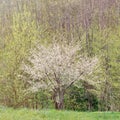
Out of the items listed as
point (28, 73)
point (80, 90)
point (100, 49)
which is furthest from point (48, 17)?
point (28, 73)

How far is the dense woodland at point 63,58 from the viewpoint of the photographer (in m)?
26.9

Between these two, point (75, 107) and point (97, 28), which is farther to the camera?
point (97, 28)

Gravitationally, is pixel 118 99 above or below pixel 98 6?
below

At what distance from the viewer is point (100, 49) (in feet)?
121

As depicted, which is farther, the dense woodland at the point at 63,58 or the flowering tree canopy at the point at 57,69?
the dense woodland at the point at 63,58

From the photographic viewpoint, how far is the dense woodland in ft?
88.4

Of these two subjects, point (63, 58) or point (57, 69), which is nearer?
point (57, 69)

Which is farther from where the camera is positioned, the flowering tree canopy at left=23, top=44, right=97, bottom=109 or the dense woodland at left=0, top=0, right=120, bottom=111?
the dense woodland at left=0, top=0, right=120, bottom=111

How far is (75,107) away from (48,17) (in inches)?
590

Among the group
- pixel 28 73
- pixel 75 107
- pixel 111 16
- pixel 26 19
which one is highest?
pixel 111 16

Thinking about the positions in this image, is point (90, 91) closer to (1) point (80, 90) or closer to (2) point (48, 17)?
(1) point (80, 90)

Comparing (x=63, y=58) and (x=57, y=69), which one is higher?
(x=63, y=58)

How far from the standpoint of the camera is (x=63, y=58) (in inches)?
1043

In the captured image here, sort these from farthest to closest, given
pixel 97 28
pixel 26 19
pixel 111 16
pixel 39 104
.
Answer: pixel 111 16 → pixel 97 28 → pixel 39 104 → pixel 26 19
